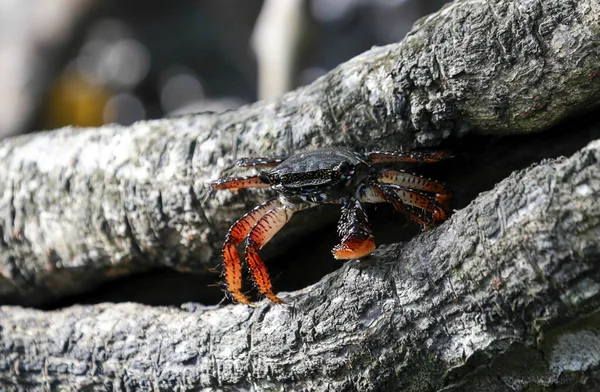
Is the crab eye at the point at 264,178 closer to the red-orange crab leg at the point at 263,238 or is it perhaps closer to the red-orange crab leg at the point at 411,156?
the red-orange crab leg at the point at 263,238

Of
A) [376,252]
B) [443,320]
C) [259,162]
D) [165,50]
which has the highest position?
[165,50]

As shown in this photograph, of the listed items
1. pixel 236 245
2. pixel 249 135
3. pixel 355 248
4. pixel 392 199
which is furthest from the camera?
pixel 249 135

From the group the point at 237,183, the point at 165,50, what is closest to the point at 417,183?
the point at 237,183

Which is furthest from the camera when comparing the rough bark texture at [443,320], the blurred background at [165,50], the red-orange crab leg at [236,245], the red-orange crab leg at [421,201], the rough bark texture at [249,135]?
the blurred background at [165,50]

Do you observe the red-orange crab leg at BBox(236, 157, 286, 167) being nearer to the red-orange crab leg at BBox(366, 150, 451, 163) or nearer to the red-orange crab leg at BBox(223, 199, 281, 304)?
the red-orange crab leg at BBox(223, 199, 281, 304)

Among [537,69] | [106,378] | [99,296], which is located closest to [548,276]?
[537,69]

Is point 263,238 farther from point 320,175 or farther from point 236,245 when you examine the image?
point 320,175

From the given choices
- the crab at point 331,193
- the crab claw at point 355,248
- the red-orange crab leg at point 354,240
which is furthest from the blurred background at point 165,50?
the crab claw at point 355,248

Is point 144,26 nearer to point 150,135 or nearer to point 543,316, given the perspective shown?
point 150,135

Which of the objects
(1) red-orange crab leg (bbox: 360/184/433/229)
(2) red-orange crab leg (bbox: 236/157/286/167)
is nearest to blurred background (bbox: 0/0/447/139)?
(2) red-orange crab leg (bbox: 236/157/286/167)
